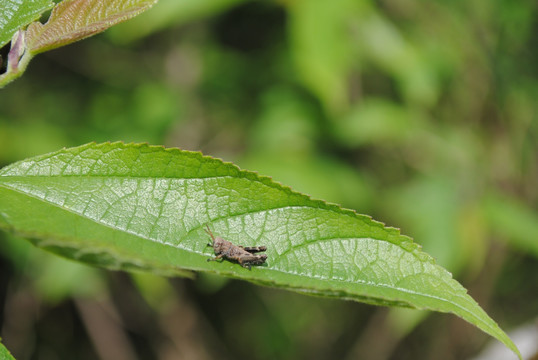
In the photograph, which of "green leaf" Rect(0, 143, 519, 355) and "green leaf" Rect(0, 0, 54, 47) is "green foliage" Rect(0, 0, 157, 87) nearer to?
"green leaf" Rect(0, 0, 54, 47)

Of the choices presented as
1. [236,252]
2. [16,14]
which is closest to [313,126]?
[236,252]

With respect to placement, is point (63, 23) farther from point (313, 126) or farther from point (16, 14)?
point (313, 126)

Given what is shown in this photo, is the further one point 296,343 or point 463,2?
point 296,343

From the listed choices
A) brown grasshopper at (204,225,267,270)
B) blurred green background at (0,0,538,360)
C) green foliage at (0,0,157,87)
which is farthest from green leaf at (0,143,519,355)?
blurred green background at (0,0,538,360)

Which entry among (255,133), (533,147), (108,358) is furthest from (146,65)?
(533,147)

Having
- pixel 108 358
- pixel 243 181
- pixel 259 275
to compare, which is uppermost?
pixel 243 181

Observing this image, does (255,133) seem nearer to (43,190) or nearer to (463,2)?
(463,2)
